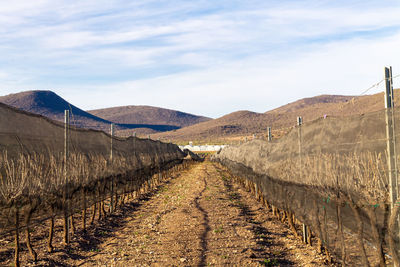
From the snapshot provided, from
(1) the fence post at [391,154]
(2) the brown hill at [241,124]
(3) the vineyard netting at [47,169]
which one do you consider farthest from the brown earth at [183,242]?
(2) the brown hill at [241,124]

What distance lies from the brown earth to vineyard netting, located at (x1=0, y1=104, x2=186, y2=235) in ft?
2.58

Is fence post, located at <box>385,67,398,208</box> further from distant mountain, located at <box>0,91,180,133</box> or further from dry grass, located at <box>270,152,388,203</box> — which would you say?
distant mountain, located at <box>0,91,180,133</box>

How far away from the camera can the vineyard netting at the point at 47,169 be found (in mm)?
5895

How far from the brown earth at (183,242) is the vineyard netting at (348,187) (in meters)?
0.93

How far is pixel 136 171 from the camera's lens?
14648 mm

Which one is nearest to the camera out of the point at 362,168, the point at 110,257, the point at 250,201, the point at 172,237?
the point at 362,168

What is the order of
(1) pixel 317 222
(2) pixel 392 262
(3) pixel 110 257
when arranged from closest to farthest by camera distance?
(2) pixel 392 262, (1) pixel 317 222, (3) pixel 110 257

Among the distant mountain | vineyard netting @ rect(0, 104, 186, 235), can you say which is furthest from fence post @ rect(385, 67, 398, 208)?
the distant mountain

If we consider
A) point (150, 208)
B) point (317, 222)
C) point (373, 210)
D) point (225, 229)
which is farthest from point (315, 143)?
point (150, 208)

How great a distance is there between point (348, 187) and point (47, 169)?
508 centimetres

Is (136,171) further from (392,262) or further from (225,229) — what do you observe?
(392,262)

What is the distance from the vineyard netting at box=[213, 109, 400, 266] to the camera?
4086 millimetres

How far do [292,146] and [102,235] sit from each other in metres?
4.50

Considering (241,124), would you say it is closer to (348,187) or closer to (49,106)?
(49,106)
